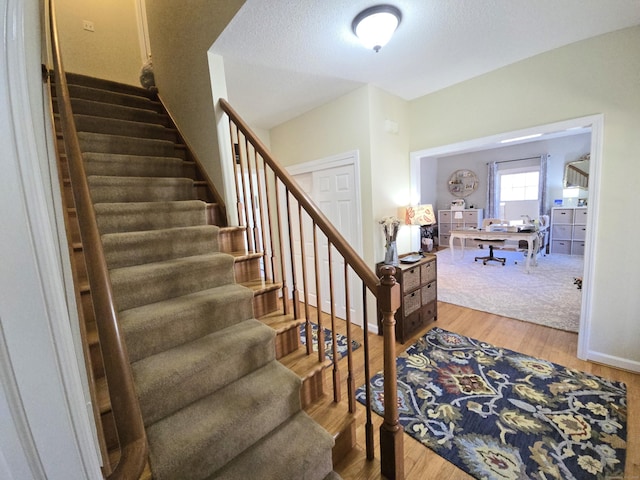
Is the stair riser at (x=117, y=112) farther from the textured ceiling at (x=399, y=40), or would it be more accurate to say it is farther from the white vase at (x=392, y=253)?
the white vase at (x=392, y=253)

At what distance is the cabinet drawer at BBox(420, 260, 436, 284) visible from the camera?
2.94 meters

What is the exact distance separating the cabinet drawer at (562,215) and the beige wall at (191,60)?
7.29 m

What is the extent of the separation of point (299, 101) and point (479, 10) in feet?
6.00

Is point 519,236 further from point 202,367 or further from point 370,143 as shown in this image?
point 202,367

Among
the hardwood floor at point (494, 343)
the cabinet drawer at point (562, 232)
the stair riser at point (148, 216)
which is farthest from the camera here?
the cabinet drawer at point (562, 232)

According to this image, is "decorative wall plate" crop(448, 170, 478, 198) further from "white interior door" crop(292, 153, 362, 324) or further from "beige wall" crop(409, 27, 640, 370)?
"white interior door" crop(292, 153, 362, 324)

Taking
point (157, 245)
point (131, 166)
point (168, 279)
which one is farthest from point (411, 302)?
point (131, 166)

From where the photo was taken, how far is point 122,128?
2516 mm

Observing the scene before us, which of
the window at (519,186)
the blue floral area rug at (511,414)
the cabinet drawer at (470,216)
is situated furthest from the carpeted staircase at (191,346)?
the window at (519,186)

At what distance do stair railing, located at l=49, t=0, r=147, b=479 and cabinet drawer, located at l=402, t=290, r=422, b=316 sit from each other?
7.91 feet

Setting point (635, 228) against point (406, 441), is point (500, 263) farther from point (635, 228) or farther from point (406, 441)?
point (406, 441)

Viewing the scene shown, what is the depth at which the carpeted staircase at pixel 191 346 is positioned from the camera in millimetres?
1089

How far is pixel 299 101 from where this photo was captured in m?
3.01

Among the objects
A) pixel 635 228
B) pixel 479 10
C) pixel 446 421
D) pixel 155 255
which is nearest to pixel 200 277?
pixel 155 255
